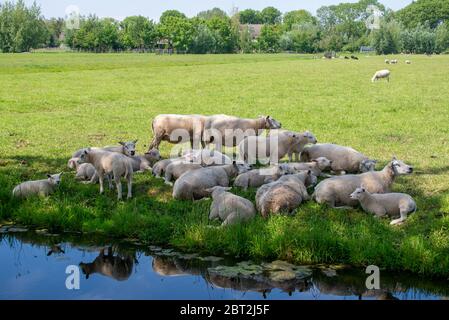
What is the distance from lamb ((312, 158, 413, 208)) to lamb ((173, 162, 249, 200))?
6.88 ft

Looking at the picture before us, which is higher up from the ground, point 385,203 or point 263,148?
point 263,148

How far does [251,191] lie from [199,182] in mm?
1152

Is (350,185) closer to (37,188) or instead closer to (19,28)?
(37,188)

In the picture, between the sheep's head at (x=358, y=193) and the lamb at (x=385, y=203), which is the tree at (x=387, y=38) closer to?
the lamb at (x=385, y=203)

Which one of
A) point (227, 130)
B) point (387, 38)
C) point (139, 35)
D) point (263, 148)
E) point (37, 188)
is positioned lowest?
point (37, 188)

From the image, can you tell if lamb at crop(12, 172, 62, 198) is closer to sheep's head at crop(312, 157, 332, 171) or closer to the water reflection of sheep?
the water reflection of sheep

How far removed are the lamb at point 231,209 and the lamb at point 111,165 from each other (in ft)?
7.15

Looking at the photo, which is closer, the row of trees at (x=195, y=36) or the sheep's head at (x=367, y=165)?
the sheep's head at (x=367, y=165)

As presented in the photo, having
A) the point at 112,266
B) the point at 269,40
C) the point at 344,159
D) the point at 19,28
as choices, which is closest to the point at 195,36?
the point at 269,40

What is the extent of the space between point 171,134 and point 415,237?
881cm

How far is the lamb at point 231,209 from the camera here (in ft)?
33.5

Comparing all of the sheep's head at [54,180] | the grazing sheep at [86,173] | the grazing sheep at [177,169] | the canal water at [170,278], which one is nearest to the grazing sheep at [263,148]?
the grazing sheep at [177,169]

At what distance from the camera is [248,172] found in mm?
12594

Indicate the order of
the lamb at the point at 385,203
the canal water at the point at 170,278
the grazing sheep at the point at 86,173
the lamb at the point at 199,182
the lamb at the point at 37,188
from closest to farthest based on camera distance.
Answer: the canal water at the point at 170,278 → the lamb at the point at 385,203 → the lamb at the point at 199,182 → the lamb at the point at 37,188 → the grazing sheep at the point at 86,173
